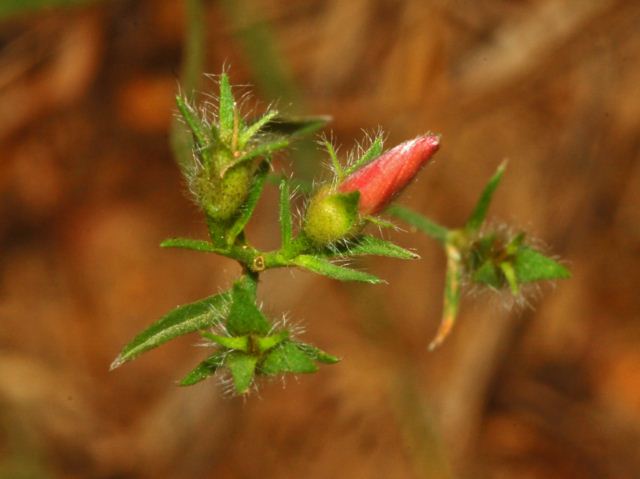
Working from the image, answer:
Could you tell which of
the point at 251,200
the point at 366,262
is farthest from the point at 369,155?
the point at 366,262

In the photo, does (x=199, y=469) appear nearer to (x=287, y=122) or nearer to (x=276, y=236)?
(x=276, y=236)

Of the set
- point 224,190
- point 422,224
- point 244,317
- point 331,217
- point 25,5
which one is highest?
point 25,5

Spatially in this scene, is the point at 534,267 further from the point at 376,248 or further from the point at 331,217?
the point at 331,217

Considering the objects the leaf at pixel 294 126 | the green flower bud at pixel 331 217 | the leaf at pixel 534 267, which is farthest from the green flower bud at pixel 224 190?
the leaf at pixel 534 267

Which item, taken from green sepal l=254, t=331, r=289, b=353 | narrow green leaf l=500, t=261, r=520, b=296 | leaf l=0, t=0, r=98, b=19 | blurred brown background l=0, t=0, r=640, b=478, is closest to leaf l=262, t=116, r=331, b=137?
narrow green leaf l=500, t=261, r=520, b=296

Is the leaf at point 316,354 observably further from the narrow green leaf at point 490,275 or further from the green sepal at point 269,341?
the narrow green leaf at point 490,275
